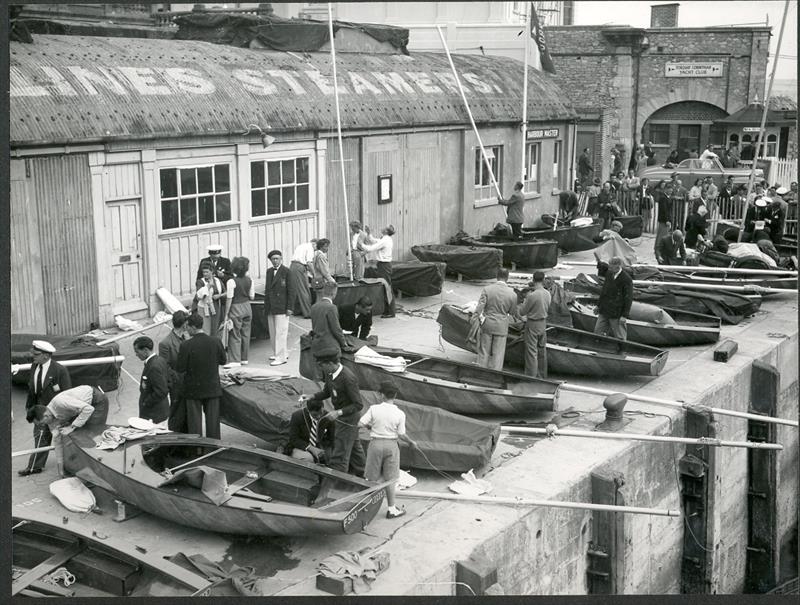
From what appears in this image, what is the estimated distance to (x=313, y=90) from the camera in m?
20.8

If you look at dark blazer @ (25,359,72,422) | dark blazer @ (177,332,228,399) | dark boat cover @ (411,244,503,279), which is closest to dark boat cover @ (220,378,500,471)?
dark blazer @ (177,332,228,399)

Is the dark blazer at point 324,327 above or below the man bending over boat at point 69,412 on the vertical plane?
above

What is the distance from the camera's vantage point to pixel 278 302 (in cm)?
1608

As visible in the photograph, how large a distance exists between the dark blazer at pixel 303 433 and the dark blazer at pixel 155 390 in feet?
5.87

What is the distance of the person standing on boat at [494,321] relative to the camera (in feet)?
51.4

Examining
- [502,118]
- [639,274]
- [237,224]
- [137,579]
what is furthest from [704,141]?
[137,579]

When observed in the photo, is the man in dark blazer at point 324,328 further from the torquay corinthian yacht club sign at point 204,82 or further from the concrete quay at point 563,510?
the torquay corinthian yacht club sign at point 204,82

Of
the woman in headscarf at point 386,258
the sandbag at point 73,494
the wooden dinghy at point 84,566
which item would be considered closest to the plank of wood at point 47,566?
the wooden dinghy at point 84,566

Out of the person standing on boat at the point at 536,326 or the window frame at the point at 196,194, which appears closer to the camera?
the person standing on boat at the point at 536,326

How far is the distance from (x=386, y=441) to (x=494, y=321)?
5.02 meters

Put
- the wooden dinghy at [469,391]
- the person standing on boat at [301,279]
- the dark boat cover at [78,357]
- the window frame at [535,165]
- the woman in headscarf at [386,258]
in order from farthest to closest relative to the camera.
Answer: the window frame at [535,165]
the woman in headscarf at [386,258]
the person standing on boat at [301,279]
the wooden dinghy at [469,391]
the dark boat cover at [78,357]

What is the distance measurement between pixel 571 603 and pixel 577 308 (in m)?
9.99

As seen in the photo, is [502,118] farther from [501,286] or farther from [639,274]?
[501,286]

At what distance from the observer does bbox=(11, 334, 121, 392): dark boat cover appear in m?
13.7
